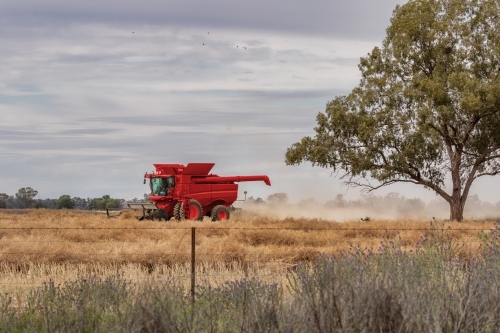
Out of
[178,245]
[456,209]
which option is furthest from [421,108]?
[178,245]

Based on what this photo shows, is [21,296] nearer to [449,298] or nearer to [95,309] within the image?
[95,309]

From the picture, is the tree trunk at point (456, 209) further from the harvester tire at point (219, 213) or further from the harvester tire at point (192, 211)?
the harvester tire at point (192, 211)

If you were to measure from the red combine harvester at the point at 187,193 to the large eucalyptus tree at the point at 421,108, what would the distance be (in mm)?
3949

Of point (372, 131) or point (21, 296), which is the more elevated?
point (372, 131)

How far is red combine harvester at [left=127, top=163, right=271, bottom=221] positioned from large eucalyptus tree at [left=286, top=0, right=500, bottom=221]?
395cm

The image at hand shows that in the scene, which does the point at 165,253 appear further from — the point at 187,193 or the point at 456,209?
the point at 456,209

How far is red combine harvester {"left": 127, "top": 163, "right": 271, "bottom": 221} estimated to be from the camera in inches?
1310

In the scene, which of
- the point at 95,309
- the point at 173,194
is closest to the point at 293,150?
the point at 173,194

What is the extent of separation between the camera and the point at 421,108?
32.9 metres

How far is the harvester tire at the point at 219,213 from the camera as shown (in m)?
34.0

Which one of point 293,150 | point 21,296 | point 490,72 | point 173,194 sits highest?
point 490,72

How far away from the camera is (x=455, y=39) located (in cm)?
3506

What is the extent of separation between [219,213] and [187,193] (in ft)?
6.14

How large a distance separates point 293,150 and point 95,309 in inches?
1072
